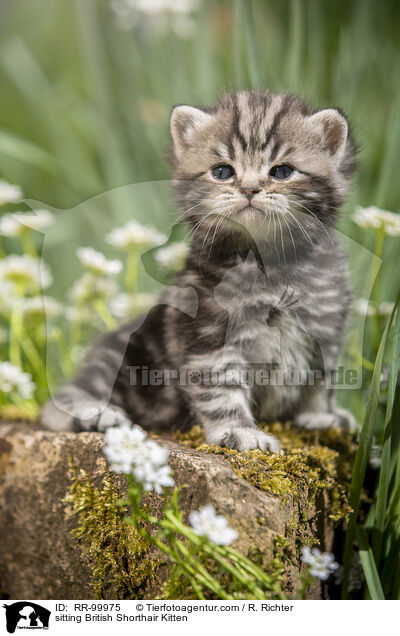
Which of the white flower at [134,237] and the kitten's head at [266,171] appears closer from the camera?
the kitten's head at [266,171]

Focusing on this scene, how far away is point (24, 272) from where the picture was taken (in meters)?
1.05

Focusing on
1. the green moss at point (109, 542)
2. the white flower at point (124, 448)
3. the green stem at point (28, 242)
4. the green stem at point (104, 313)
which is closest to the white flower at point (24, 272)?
the green stem at point (28, 242)

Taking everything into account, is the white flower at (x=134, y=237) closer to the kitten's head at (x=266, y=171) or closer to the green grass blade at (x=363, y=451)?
the kitten's head at (x=266, y=171)

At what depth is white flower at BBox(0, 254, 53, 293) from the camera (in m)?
1.05

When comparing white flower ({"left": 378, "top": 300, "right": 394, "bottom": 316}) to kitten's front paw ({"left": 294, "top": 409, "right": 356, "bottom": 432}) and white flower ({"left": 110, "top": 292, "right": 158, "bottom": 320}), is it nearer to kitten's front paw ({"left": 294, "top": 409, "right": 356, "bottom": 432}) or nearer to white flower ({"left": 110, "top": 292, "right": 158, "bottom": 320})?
kitten's front paw ({"left": 294, "top": 409, "right": 356, "bottom": 432})

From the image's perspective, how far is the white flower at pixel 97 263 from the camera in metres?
0.97

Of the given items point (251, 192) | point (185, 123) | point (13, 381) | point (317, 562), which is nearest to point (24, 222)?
point (13, 381)

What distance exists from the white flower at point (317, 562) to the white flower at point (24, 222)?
2.23 feet

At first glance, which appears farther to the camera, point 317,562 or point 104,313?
point 104,313

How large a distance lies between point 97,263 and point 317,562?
0.57 meters

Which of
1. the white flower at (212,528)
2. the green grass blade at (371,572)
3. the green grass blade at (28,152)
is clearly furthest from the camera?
the green grass blade at (28,152)
